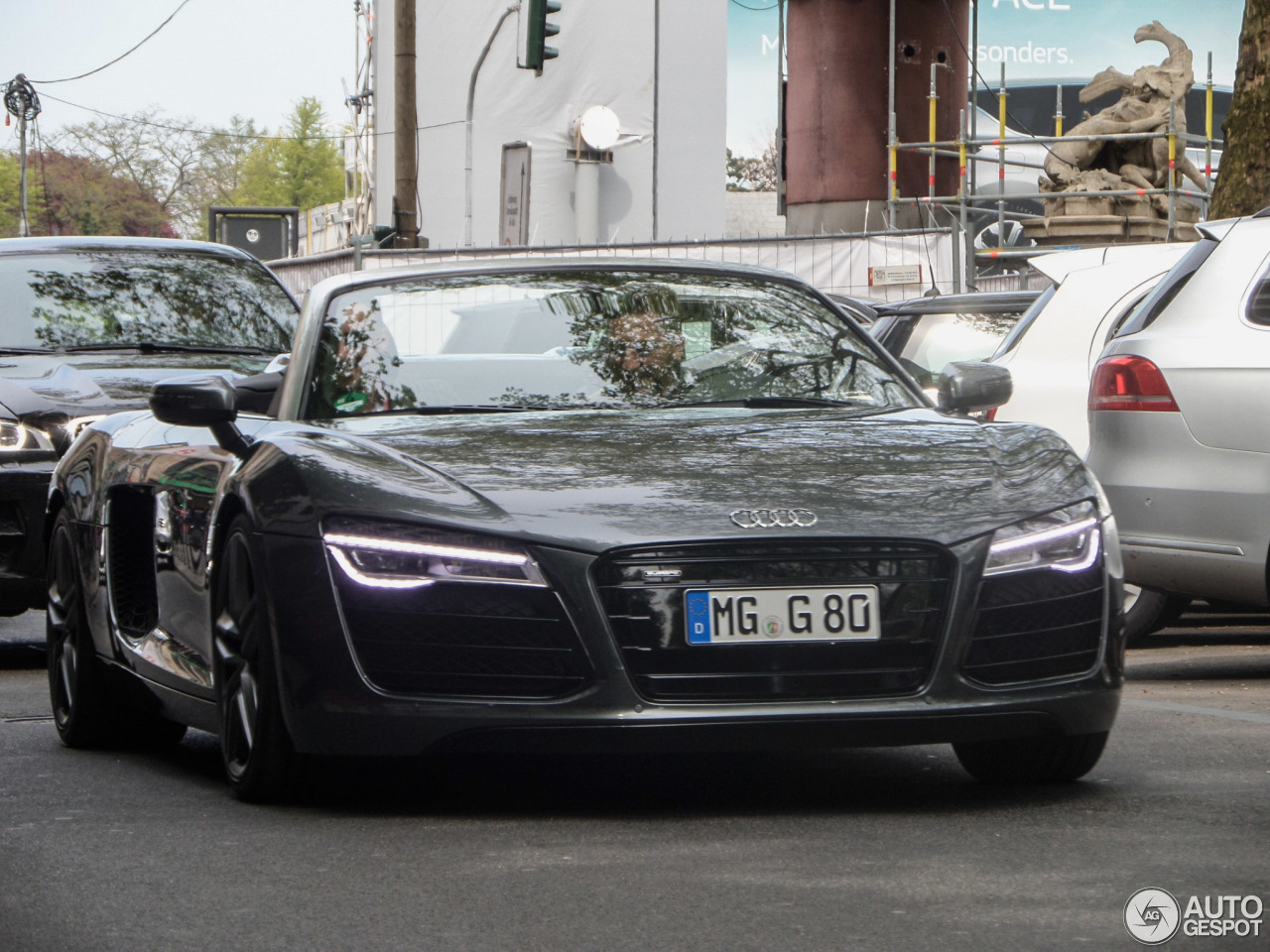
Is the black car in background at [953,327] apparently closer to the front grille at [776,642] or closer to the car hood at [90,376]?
the car hood at [90,376]

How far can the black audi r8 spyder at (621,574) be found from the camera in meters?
4.67

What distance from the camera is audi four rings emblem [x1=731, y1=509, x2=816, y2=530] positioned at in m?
4.70

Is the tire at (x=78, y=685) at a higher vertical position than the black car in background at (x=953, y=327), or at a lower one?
lower

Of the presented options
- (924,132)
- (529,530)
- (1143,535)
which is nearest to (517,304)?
(529,530)

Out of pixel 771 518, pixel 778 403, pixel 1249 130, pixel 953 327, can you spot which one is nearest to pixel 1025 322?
pixel 953 327

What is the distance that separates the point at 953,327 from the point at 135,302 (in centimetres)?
380

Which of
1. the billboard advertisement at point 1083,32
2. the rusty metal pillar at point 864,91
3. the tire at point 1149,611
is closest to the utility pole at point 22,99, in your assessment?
the billboard advertisement at point 1083,32

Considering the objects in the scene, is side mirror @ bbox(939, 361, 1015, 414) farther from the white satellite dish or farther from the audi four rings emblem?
the white satellite dish

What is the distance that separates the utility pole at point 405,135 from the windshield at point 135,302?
12389 mm

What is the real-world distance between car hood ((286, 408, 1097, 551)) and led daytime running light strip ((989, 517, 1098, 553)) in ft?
0.16

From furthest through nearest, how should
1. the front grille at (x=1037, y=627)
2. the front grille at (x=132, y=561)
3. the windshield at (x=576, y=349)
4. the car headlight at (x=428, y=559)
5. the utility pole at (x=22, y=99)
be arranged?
the utility pole at (x=22, y=99) < the front grille at (x=132, y=561) < the windshield at (x=576, y=349) < the front grille at (x=1037, y=627) < the car headlight at (x=428, y=559)

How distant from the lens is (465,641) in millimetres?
4691

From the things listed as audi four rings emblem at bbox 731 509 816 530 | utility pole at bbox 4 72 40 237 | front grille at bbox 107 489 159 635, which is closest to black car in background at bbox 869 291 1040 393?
front grille at bbox 107 489 159 635

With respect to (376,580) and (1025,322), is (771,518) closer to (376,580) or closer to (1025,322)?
(376,580)
